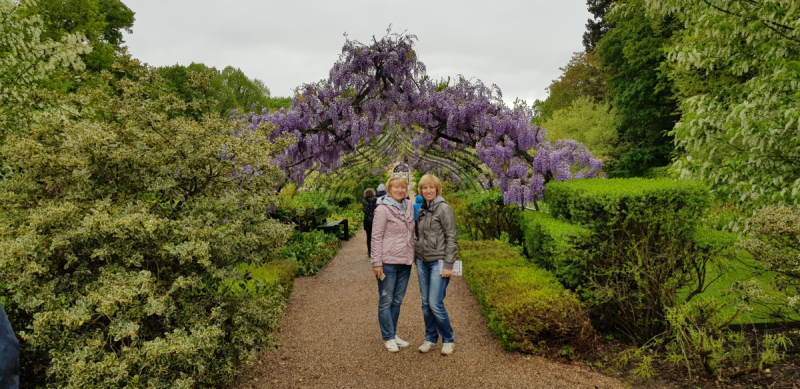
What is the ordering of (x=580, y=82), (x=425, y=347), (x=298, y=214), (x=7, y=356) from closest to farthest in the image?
(x=7, y=356)
(x=425, y=347)
(x=298, y=214)
(x=580, y=82)

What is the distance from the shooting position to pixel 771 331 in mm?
4078

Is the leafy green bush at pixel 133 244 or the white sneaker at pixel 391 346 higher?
the leafy green bush at pixel 133 244

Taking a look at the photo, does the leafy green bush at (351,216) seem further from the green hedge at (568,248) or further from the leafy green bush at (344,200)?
the green hedge at (568,248)

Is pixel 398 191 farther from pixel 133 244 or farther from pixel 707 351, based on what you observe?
pixel 707 351

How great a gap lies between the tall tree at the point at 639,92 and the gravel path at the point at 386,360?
1797cm

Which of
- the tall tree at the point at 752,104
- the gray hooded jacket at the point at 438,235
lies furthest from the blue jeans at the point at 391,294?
the tall tree at the point at 752,104

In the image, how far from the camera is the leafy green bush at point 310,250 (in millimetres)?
7828

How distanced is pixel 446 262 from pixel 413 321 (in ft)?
5.13

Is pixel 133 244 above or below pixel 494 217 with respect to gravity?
above

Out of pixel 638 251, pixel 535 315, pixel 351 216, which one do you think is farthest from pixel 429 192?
pixel 351 216

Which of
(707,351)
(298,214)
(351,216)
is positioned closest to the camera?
(707,351)

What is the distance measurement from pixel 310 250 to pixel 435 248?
17.7ft

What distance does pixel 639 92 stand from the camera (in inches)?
802

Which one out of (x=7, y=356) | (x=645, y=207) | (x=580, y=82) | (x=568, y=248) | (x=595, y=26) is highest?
(x=595, y=26)
